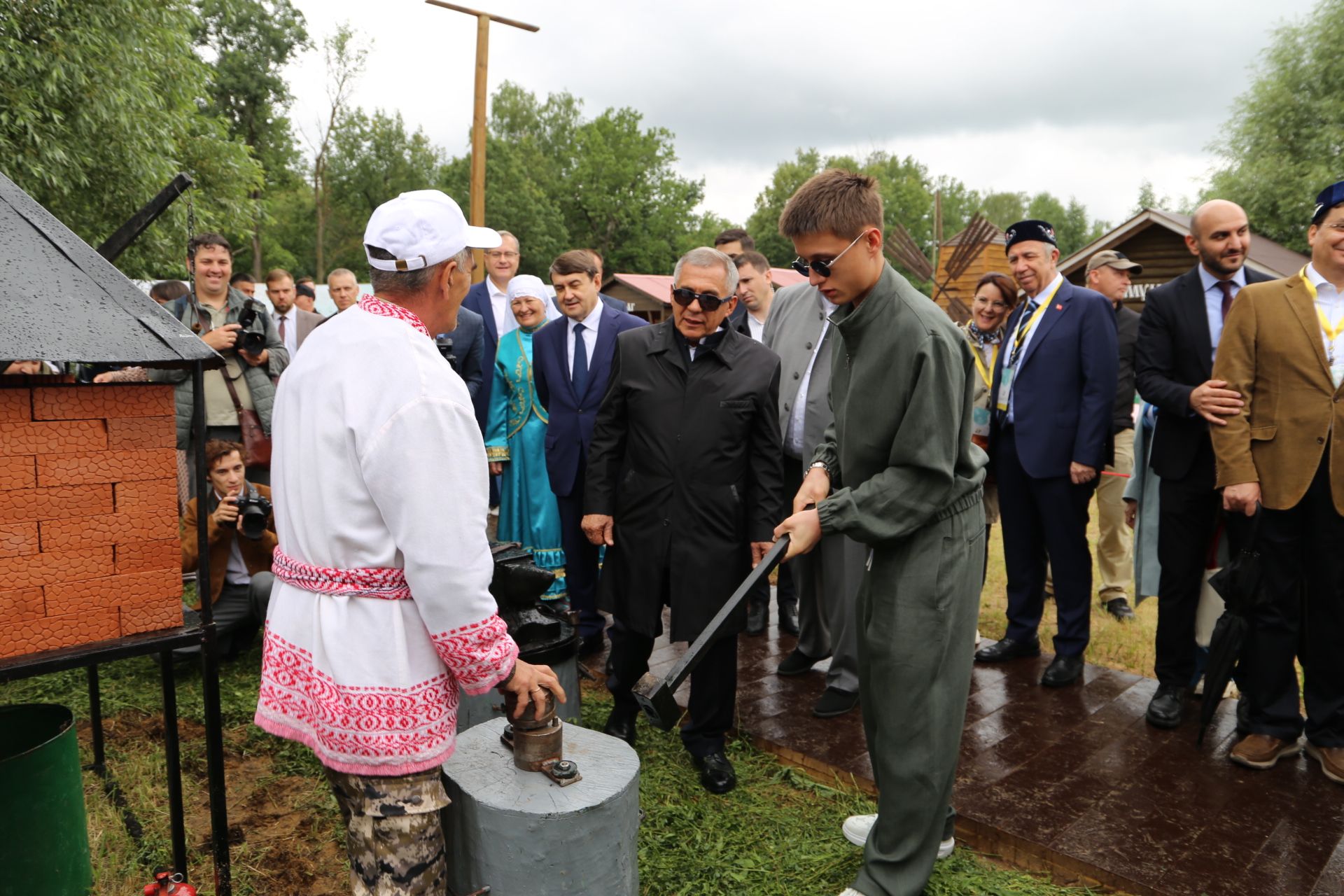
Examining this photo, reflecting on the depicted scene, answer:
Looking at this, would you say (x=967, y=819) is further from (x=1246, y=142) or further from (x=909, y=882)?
(x=1246, y=142)

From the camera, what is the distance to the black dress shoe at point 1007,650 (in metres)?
4.81

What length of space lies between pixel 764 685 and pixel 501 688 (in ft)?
8.69

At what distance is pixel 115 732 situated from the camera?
13.6ft

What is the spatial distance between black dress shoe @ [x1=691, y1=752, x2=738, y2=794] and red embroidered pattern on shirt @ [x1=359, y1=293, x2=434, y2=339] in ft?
7.58

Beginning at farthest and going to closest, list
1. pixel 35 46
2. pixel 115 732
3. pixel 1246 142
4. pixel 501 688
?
1. pixel 1246 142
2. pixel 35 46
3. pixel 115 732
4. pixel 501 688

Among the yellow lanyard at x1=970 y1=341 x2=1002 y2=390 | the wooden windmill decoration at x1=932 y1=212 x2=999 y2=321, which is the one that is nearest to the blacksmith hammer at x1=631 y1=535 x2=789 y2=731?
the yellow lanyard at x1=970 y1=341 x2=1002 y2=390

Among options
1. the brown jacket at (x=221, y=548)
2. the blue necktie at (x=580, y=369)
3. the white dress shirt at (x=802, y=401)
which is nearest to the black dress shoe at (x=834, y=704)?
the white dress shirt at (x=802, y=401)

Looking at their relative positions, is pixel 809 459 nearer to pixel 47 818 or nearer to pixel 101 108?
pixel 47 818

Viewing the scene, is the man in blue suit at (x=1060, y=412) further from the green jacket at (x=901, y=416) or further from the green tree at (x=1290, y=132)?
the green tree at (x=1290, y=132)

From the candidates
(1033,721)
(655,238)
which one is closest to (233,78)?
(655,238)

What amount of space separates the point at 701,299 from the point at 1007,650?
2742 millimetres

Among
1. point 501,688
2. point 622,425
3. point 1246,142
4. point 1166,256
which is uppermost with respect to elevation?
point 1246,142

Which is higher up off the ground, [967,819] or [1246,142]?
[1246,142]

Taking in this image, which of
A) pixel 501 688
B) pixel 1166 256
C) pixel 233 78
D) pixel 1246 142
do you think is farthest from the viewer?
pixel 233 78
